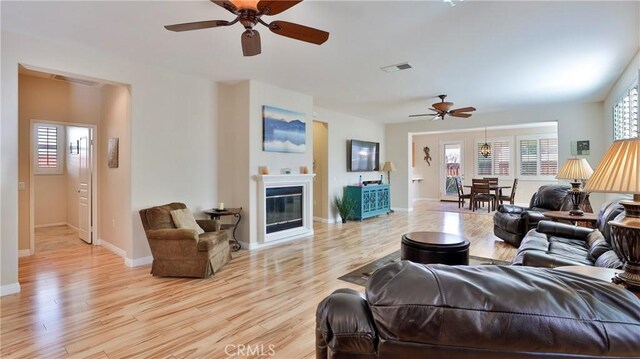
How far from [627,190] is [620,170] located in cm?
11

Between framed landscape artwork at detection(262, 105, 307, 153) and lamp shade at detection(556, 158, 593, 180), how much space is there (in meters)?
3.91

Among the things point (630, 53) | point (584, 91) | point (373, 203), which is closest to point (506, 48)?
point (630, 53)

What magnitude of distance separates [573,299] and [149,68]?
→ 482cm

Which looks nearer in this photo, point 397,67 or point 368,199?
point 397,67

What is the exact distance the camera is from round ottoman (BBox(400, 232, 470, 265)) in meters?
3.01

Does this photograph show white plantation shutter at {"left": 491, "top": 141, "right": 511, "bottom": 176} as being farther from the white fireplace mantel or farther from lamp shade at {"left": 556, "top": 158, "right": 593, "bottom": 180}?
the white fireplace mantel

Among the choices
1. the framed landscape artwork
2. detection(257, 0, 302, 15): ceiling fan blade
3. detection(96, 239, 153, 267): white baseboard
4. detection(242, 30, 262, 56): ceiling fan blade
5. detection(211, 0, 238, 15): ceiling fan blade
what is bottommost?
detection(96, 239, 153, 267): white baseboard

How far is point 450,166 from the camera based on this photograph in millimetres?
11820

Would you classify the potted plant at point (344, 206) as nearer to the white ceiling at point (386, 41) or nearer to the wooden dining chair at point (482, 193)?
the white ceiling at point (386, 41)

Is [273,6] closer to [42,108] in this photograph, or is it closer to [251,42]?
[251,42]

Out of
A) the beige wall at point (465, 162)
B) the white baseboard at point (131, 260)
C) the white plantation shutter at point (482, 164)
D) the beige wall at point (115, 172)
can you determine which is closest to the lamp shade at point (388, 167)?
the beige wall at point (465, 162)

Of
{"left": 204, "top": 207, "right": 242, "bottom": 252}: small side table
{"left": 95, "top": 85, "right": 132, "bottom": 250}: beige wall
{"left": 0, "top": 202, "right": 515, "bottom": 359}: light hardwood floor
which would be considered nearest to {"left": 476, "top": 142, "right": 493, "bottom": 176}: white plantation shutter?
{"left": 0, "top": 202, "right": 515, "bottom": 359}: light hardwood floor

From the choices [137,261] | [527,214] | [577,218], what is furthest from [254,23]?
[527,214]

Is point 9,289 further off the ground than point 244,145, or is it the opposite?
point 244,145
